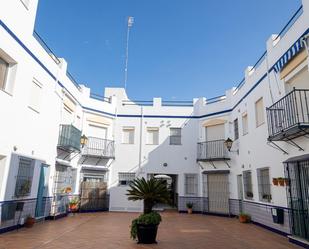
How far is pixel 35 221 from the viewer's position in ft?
33.4

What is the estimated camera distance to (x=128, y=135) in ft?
57.6

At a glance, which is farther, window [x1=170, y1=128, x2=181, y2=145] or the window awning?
window [x1=170, y1=128, x2=181, y2=145]

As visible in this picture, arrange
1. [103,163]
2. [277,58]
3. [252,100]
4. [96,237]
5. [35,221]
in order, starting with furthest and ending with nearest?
1. [103,163]
2. [252,100]
3. [35,221]
4. [277,58]
5. [96,237]

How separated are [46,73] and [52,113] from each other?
192 centimetres

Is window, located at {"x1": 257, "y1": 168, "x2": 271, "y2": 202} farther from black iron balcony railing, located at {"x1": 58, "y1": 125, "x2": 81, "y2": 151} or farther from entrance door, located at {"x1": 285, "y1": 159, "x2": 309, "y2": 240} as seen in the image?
black iron balcony railing, located at {"x1": 58, "y1": 125, "x2": 81, "y2": 151}

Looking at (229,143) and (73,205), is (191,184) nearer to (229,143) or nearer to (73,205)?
(229,143)

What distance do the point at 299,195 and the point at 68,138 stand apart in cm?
1050

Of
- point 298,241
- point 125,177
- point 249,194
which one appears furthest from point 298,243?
point 125,177

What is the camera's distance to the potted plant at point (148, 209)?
23.8 feet

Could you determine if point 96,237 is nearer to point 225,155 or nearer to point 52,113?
point 52,113

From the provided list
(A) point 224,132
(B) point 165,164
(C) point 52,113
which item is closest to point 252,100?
(A) point 224,132

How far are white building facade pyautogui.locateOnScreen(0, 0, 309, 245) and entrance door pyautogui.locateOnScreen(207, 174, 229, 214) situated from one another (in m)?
0.06

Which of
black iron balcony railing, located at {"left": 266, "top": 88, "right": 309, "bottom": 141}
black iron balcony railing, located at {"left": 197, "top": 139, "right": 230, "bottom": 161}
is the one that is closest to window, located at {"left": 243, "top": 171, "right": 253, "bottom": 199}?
black iron balcony railing, located at {"left": 197, "top": 139, "right": 230, "bottom": 161}

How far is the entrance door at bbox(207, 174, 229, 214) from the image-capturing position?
14877 millimetres
